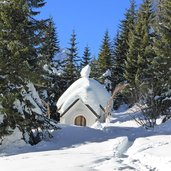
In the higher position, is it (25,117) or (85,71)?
(85,71)

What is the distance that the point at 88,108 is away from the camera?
127 feet

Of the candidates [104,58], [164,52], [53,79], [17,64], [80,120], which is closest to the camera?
[17,64]

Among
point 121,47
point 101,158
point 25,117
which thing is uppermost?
point 121,47

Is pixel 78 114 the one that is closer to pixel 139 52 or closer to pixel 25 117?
pixel 139 52

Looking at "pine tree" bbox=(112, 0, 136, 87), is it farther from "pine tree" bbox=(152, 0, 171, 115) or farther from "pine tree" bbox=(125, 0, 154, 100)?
"pine tree" bbox=(152, 0, 171, 115)

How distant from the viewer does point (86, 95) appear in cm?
3881

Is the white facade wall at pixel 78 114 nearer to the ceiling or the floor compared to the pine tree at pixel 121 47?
nearer to the floor

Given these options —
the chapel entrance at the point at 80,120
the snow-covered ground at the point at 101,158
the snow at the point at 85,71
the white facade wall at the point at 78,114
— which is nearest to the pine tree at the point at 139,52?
the snow at the point at 85,71

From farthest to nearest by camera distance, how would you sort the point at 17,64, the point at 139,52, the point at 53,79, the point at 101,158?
1. the point at 53,79
2. the point at 139,52
3. the point at 17,64
4. the point at 101,158

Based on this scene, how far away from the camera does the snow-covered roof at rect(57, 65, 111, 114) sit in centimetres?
3856

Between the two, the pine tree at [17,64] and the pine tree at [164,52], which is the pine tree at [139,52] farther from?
the pine tree at [17,64]

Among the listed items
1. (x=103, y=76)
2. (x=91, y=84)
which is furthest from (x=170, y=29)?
(x=103, y=76)

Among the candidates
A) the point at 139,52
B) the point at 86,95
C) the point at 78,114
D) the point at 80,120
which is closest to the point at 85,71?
the point at 86,95

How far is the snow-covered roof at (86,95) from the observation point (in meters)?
38.6
